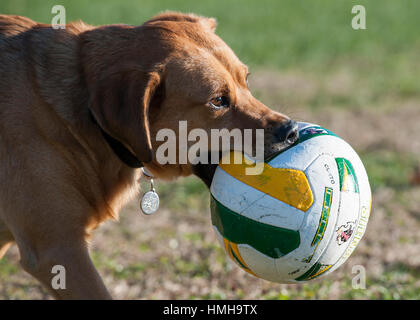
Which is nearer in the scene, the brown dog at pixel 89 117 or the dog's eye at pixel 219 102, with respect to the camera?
the brown dog at pixel 89 117

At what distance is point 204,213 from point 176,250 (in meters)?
1.02

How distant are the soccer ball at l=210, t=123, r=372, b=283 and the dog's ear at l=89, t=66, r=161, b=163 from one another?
596 mm

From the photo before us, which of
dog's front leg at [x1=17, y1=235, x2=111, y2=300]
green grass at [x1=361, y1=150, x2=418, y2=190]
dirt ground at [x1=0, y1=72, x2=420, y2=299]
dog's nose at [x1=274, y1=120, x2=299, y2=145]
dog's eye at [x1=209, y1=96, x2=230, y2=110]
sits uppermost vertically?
dog's eye at [x1=209, y1=96, x2=230, y2=110]

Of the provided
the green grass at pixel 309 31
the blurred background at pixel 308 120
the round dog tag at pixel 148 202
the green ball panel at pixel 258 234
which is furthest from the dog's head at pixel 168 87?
the green grass at pixel 309 31

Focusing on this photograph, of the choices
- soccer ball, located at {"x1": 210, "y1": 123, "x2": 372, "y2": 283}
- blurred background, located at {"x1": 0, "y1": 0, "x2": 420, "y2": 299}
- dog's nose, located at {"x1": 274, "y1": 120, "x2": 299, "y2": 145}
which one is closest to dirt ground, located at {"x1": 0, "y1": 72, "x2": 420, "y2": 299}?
blurred background, located at {"x1": 0, "y1": 0, "x2": 420, "y2": 299}

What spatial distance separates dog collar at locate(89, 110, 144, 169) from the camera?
3.90 m

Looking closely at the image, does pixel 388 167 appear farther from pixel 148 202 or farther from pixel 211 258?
pixel 148 202

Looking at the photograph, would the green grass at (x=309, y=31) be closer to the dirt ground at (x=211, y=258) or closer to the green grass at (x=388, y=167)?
the green grass at (x=388, y=167)

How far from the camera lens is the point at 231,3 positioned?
69.2 ft

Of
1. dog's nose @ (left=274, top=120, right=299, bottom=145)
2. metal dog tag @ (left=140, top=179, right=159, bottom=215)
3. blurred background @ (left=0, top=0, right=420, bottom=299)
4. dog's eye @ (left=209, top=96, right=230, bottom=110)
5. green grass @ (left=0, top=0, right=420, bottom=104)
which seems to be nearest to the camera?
dog's nose @ (left=274, top=120, right=299, bottom=145)

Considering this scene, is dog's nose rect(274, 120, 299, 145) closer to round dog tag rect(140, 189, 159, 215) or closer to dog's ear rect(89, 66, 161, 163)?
dog's ear rect(89, 66, 161, 163)

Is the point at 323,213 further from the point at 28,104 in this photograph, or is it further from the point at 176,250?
the point at 176,250

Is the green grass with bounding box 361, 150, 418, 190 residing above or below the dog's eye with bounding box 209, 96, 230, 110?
below

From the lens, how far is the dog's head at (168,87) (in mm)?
3757
